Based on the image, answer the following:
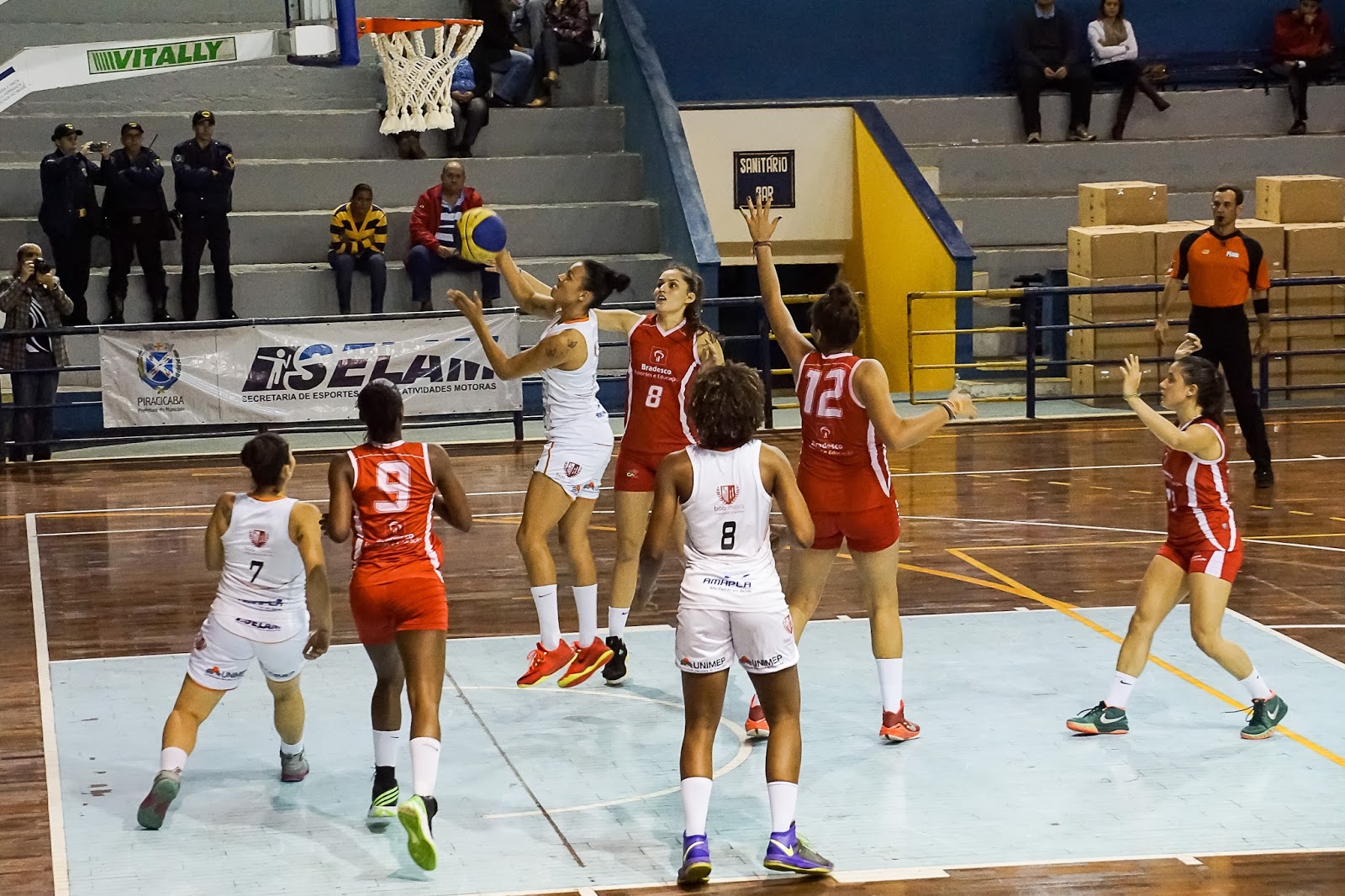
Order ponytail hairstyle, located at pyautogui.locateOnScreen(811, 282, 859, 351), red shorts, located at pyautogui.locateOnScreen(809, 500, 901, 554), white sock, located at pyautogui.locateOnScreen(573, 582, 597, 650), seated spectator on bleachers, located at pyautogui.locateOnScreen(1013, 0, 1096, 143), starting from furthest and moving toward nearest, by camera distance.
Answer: seated spectator on bleachers, located at pyautogui.locateOnScreen(1013, 0, 1096, 143), white sock, located at pyautogui.locateOnScreen(573, 582, 597, 650), red shorts, located at pyautogui.locateOnScreen(809, 500, 901, 554), ponytail hairstyle, located at pyautogui.locateOnScreen(811, 282, 859, 351)

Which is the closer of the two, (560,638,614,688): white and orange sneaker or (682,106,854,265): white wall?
(560,638,614,688): white and orange sneaker

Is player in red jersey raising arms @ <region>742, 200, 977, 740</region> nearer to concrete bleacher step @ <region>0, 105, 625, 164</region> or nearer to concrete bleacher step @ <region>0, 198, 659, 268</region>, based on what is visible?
concrete bleacher step @ <region>0, 198, 659, 268</region>

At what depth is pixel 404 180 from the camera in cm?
2139

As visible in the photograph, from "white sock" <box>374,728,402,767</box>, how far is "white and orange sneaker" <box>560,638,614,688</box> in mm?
1936

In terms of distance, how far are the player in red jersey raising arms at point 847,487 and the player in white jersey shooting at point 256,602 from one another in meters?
2.06

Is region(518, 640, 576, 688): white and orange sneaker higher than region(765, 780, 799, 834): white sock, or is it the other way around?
region(765, 780, 799, 834): white sock

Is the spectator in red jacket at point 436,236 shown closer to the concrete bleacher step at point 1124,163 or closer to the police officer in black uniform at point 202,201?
the police officer in black uniform at point 202,201

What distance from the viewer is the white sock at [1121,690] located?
25.5ft

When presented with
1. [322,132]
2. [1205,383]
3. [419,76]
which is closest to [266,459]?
[1205,383]

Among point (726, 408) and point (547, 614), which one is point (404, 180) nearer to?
point (547, 614)

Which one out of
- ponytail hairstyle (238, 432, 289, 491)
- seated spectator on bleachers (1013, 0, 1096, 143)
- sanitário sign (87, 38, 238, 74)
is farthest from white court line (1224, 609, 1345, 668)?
seated spectator on bleachers (1013, 0, 1096, 143)

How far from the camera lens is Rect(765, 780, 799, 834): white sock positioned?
6.07 metres

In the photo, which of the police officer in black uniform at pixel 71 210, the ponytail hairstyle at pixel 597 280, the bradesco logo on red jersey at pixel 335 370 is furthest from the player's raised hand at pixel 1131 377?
the police officer in black uniform at pixel 71 210

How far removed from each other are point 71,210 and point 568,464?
1171 cm
